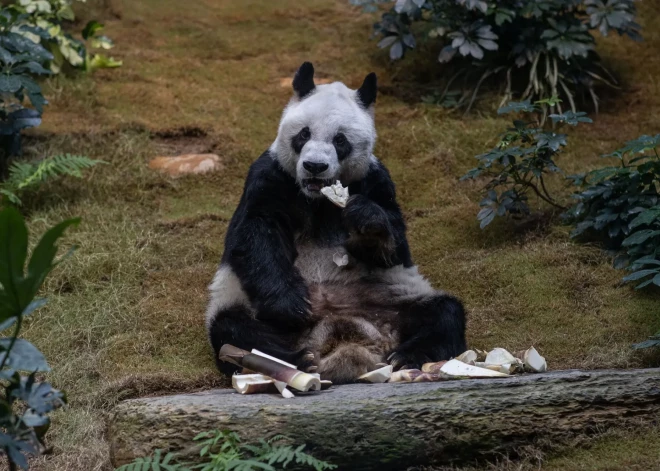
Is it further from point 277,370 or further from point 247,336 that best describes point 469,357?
point 247,336

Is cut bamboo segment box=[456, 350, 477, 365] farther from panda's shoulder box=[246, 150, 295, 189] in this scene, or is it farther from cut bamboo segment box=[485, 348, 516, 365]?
panda's shoulder box=[246, 150, 295, 189]

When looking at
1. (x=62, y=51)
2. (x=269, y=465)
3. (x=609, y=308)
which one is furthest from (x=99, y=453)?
(x=62, y=51)

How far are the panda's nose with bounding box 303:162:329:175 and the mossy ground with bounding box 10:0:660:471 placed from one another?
148 centimetres

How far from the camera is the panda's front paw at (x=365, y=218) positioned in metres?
5.31

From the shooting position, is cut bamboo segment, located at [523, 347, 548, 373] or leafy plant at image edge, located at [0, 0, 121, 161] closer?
cut bamboo segment, located at [523, 347, 548, 373]

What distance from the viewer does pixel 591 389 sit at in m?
4.47

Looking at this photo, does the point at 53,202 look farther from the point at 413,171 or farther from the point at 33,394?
the point at 33,394

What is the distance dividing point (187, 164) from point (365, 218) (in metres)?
3.61

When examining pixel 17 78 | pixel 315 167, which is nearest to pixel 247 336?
pixel 315 167

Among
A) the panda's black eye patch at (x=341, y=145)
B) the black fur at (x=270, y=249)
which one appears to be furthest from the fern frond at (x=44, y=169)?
the panda's black eye patch at (x=341, y=145)

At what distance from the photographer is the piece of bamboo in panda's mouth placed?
4496mm

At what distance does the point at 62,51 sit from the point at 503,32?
482cm

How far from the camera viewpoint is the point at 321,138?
18.1 ft

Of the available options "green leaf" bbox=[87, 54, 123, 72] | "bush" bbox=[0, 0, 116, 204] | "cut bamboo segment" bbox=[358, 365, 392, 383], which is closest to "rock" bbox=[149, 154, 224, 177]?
"bush" bbox=[0, 0, 116, 204]
